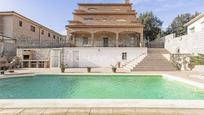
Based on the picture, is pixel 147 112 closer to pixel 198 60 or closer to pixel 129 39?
pixel 198 60

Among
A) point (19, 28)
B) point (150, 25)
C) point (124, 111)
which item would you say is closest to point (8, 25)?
point (19, 28)

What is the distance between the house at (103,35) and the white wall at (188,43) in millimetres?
4103

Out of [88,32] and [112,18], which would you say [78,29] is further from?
[112,18]

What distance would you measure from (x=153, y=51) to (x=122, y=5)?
924 cm

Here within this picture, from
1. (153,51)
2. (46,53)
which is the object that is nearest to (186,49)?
(153,51)

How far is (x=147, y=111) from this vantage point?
6.19 m

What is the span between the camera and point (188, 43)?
26.4 m

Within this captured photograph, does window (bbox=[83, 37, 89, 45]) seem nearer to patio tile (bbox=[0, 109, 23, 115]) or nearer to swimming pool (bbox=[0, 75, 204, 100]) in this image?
swimming pool (bbox=[0, 75, 204, 100])

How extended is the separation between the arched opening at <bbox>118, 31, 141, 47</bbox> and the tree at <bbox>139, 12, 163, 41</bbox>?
17.1 metres

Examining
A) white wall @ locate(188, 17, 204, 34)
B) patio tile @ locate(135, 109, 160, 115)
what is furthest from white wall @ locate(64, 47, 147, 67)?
patio tile @ locate(135, 109, 160, 115)

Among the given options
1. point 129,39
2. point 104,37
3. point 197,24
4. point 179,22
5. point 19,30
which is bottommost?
point 129,39

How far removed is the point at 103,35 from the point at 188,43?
1268 cm

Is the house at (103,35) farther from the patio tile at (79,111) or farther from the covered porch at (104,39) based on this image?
the patio tile at (79,111)

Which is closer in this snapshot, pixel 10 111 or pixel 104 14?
pixel 10 111
